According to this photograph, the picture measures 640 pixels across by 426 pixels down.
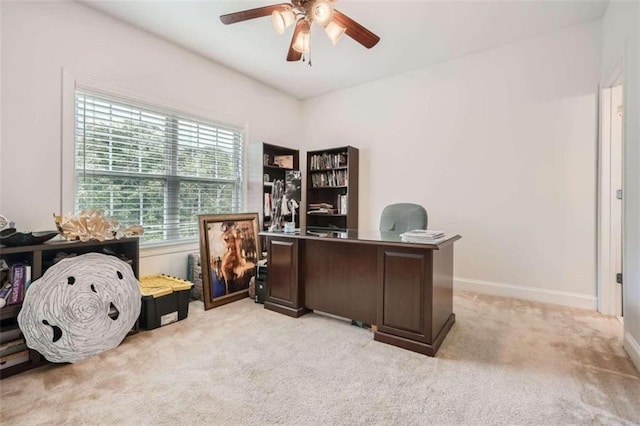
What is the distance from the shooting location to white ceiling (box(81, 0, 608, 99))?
8.73ft

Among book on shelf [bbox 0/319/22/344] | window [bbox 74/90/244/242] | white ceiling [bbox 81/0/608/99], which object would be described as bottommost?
book on shelf [bbox 0/319/22/344]

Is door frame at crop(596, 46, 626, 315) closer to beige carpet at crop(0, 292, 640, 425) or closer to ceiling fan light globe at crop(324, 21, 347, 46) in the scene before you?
beige carpet at crop(0, 292, 640, 425)

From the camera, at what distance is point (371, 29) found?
3025 millimetres

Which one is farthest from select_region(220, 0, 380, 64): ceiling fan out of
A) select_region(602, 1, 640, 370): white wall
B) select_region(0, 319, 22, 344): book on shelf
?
select_region(0, 319, 22, 344): book on shelf

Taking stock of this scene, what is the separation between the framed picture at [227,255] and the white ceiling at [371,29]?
1.86 m

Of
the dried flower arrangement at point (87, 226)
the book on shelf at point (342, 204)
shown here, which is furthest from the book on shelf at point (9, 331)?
the book on shelf at point (342, 204)

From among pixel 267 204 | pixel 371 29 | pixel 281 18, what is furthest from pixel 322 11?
pixel 267 204

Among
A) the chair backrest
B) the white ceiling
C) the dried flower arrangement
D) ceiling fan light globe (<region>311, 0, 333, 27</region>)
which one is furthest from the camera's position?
the chair backrest

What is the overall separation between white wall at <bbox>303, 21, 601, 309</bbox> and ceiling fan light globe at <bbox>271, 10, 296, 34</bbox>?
2383mm

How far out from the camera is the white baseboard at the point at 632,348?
1.87 m

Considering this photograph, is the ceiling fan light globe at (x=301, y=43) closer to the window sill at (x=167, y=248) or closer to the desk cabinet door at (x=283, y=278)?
the desk cabinet door at (x=283, y=278)

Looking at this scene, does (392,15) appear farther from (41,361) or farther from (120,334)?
(41,361)

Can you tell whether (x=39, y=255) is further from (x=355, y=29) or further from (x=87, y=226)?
(x=355, y=29)

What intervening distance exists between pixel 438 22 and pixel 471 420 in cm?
318
